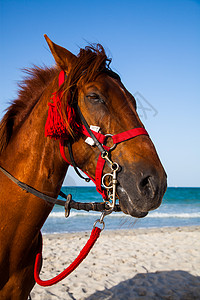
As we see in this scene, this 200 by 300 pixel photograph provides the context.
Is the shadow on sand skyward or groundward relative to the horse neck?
groundward

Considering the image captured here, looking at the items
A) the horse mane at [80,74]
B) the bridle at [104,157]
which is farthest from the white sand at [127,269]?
the horse mane at [80,74]

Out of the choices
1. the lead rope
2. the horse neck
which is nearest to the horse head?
the horse neck

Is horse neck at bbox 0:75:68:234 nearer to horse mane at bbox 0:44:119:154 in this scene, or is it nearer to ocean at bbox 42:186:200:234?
horse mane at bbox 0:44:119:154

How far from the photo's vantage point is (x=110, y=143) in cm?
158

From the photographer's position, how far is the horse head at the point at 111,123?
4.76 feet

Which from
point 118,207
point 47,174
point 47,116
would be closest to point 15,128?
point 47,116

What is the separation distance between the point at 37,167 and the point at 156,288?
3.82m

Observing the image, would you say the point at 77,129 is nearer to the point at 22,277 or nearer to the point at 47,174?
the point at 47,174

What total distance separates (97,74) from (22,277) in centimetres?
150

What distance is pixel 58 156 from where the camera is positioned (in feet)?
5.82

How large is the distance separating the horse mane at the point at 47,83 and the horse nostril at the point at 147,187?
604 mm

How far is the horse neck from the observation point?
1.76 metres

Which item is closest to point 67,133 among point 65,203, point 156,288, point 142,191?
point 65,203

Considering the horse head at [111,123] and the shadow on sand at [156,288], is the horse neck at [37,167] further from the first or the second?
the shadow on sand at [156,288]
